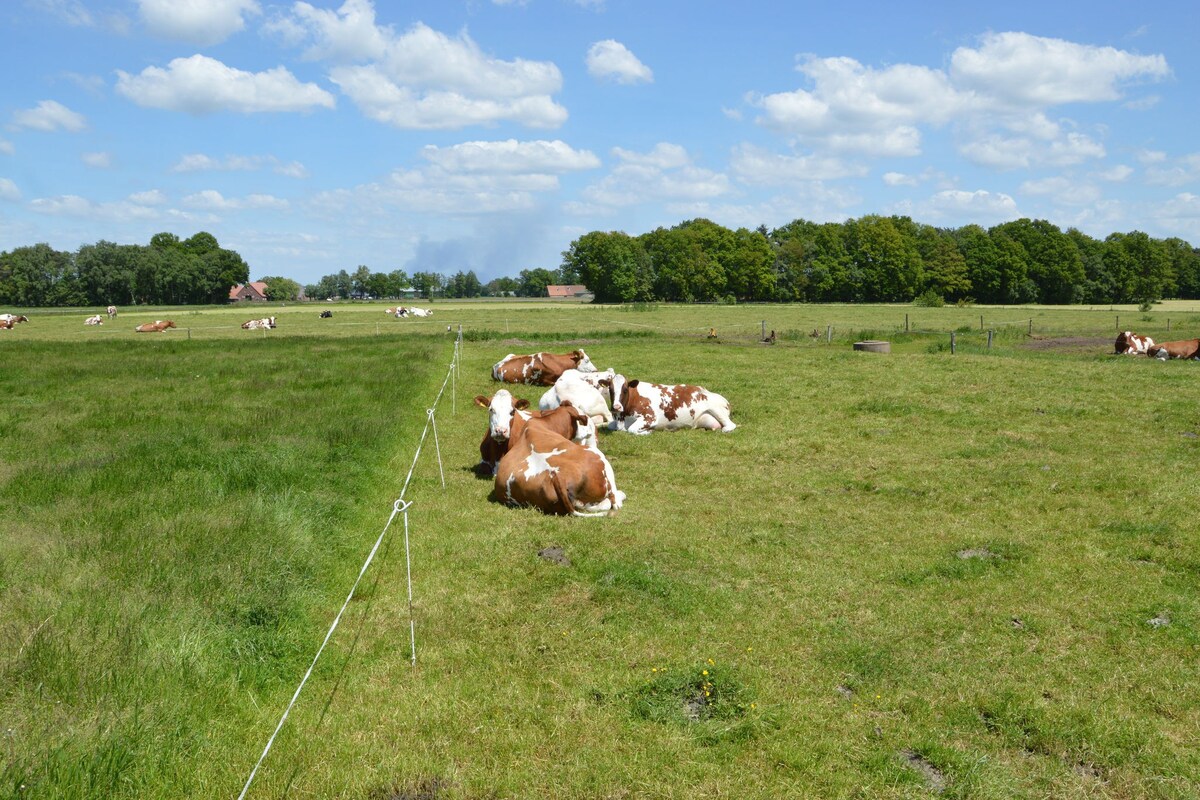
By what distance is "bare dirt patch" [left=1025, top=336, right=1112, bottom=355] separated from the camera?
3055 cm

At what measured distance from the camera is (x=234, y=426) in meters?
14.0

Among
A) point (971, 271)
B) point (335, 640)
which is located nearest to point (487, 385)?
point (335, 640)

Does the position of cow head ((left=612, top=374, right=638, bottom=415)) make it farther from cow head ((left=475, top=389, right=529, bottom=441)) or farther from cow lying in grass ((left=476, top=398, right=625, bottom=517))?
cow lying in grass ((left=476, top=398, right=625, bottom=517))

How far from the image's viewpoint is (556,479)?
33.2ft

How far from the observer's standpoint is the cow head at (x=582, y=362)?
2232 cm

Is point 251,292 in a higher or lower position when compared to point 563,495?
higher

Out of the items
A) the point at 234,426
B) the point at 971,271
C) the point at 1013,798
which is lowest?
the point at 1013,798

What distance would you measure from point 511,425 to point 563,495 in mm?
2459

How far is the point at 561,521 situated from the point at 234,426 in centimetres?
752

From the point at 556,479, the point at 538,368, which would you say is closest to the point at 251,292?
the point at 538,368

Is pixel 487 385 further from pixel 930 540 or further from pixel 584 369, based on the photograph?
pixel 930 540

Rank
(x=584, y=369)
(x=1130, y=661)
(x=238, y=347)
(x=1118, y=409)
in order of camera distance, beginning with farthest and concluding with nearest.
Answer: (x=238, y=347) < (x=584, y=369) < (x=1118, y=409) < (x=1130, y=661)

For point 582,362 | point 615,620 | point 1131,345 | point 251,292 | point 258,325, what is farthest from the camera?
point 251,292

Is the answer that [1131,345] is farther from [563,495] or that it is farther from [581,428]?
[563,495]
